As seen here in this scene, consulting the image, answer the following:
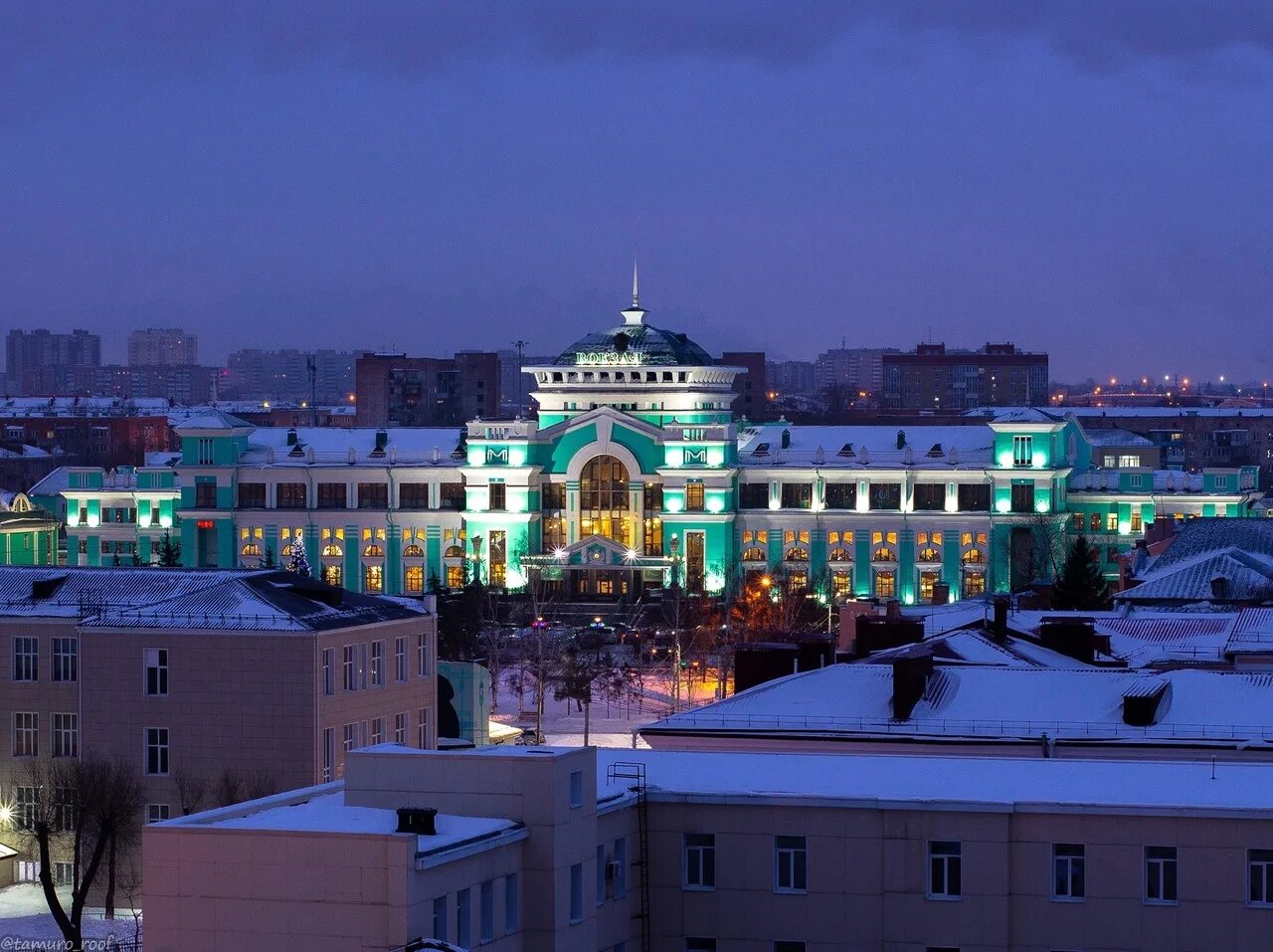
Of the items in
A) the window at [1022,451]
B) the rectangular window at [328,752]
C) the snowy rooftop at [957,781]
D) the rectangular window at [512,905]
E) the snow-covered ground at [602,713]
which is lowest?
the snow-covered ground at [602,713]

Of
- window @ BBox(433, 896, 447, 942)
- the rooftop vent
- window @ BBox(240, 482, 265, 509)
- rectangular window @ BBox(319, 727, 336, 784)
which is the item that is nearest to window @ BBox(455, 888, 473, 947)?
window @ BBox(433, 896, 447, 942)

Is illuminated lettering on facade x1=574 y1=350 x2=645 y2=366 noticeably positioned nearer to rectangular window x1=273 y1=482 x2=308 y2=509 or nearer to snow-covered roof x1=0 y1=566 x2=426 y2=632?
rectangular window x1=273 y1=482 x2=308 y2=509

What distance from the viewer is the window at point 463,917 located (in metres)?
25.3

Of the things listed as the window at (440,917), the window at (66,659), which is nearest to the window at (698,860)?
the window at (440,917)

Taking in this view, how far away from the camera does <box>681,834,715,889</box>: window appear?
2853 cm

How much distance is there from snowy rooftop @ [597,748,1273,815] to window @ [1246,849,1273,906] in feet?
1.48

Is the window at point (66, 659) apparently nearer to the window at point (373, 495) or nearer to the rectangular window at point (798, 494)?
the rectangular window at point (798, 494)

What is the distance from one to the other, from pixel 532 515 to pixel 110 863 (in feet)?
215

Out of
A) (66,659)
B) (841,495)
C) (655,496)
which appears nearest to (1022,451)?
(841,495)

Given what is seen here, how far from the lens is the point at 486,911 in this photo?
25.9 metres

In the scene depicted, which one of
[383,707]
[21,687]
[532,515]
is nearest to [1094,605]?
[383,707]

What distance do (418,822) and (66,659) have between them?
20077 mm

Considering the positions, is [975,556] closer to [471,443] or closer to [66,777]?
[471,443]

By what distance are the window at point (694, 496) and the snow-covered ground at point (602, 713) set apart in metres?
28.3
